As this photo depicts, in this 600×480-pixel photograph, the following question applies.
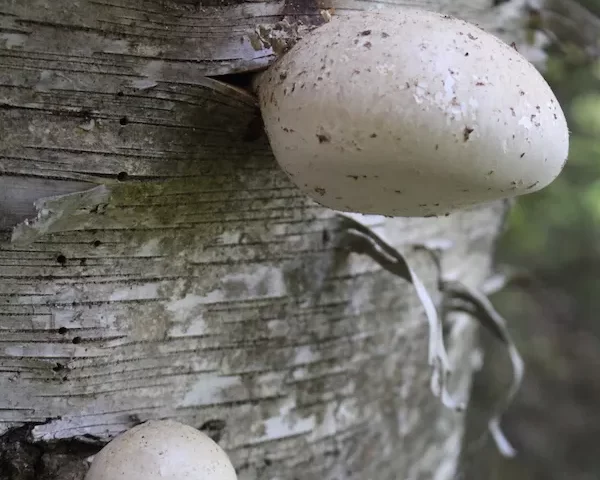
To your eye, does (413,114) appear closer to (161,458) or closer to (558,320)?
(161,458)

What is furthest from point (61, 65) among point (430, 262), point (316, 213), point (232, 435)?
point (430, 262)

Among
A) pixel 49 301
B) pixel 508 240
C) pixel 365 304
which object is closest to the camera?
pixel 49 301

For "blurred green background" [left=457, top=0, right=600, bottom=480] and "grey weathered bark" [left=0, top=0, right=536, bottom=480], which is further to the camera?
"blurred green background" [left=457, top=0, right=600, bottom=480]

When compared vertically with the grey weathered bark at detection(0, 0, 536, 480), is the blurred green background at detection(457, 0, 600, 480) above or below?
below

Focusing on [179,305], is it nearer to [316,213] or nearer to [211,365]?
[211,365]

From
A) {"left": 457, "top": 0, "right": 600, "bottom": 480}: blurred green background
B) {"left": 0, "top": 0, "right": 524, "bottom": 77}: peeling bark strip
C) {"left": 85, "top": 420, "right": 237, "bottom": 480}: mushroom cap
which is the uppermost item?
{"left": 0, "top": 0, "right": 524, "bottom": 77}: peeling bark strip

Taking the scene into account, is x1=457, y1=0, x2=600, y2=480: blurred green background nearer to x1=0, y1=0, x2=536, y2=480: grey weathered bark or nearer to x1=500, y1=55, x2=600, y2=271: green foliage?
x1=500, y1=55, x2=600, y2=271: green foliage

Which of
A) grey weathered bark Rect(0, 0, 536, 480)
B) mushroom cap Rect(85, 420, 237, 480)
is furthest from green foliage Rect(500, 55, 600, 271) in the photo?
mushroom cap Rect(85, 420, 237, 480)

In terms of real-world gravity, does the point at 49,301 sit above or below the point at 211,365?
above
